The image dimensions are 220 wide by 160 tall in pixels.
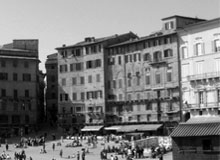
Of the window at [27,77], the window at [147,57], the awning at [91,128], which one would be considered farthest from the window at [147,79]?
the window at [27,77]

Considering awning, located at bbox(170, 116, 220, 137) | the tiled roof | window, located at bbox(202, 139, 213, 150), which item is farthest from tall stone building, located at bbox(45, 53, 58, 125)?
window, located at bbox(202, 139, 213, 150)

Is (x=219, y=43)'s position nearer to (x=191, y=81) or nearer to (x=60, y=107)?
(x=191, y=81)

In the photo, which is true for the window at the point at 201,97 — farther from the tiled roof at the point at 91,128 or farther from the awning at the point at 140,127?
the tiled roof at the point at 91,128

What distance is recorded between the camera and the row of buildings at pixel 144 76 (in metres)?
70.6

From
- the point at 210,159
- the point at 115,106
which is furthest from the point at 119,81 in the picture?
the point at 210,159

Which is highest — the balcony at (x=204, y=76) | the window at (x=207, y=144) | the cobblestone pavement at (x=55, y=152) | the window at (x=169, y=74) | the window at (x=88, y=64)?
the window at (x=88, y=64)

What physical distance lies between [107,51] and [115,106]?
28.2 feet

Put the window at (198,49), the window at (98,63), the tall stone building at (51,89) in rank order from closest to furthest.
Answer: the window at (198,49)
the window at (98,63)
the tall stone building at (51,89)

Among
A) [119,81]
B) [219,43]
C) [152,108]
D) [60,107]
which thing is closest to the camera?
[219,43]

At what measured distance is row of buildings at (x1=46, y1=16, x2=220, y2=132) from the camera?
232ft

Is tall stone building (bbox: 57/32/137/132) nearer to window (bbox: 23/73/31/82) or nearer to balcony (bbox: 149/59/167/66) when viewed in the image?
window (bbox: 23/73/31/82)

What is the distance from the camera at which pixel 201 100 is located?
7044 cm

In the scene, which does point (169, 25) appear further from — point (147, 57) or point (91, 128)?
point (91, 128)

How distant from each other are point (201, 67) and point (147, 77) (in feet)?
33.5
